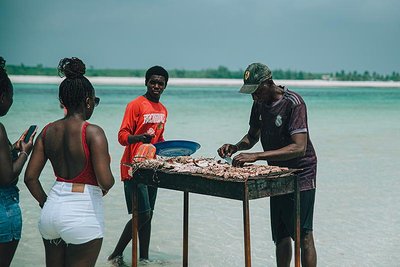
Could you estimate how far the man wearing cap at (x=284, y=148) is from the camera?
4.80 metres

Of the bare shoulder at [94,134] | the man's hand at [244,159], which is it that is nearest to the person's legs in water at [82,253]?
the bare shoulder at [94,134]

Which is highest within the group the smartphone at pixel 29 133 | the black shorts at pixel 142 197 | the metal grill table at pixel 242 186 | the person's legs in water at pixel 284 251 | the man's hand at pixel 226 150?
the smartphone at pixel 29 133

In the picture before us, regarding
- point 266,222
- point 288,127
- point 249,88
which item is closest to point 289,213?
point 288,127

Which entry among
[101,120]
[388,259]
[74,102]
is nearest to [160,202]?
[388,259]

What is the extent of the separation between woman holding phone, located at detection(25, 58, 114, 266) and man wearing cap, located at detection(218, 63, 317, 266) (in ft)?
4.65

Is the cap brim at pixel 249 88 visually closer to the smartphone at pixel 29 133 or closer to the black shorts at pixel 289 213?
the black shorts at pixel 289 213

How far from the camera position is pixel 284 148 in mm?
4773

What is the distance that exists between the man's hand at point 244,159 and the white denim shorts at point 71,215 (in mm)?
1382

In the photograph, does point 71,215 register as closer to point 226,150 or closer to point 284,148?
point 284,148

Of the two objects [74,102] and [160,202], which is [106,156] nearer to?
[74,102]

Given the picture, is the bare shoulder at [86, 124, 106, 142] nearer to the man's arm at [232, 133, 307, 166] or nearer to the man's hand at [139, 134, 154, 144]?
the man's arm at [232, 133, 307, 166]

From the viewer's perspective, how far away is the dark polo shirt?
4.82 m

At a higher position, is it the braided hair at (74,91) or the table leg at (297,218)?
the braided hair at (74,91)

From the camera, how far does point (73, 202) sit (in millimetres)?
3650
